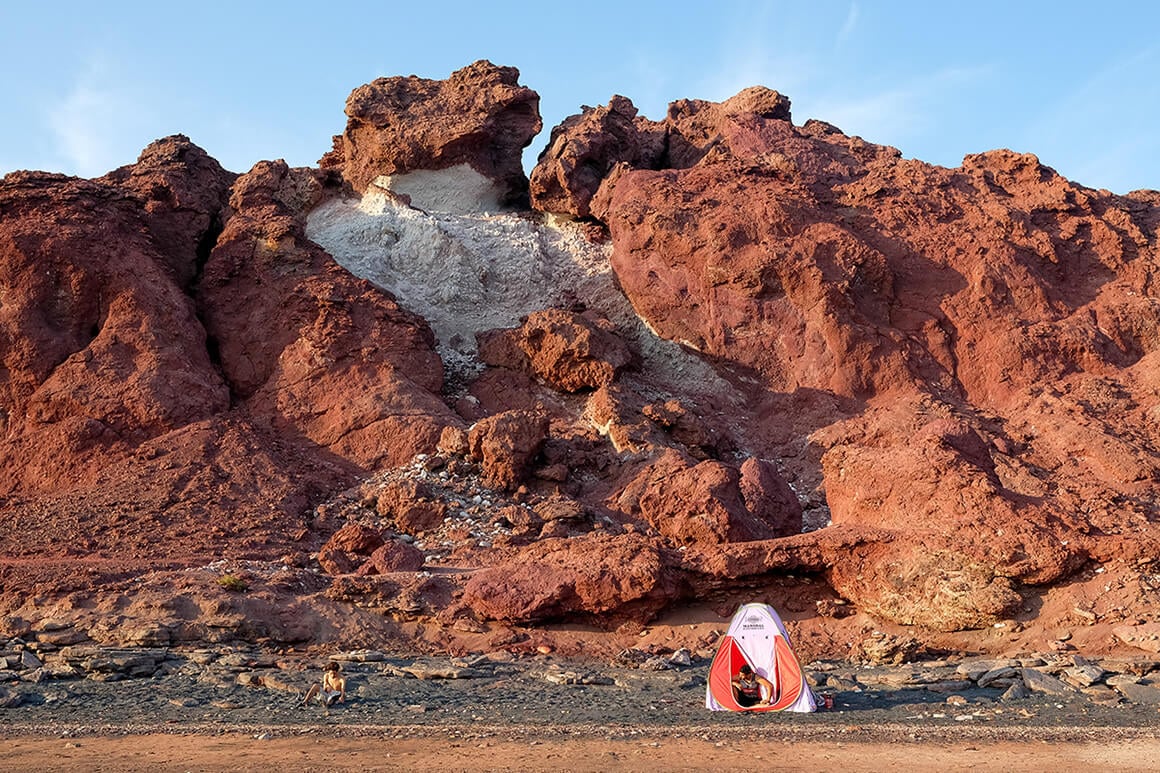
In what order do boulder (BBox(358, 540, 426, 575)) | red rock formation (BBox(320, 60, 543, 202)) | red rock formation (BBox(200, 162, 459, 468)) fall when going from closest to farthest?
boulder (BBox(358, 540, 426, 575)) < red rock formation (BBox(200, 162, 459, 468)) < red rock formation (BBox(320, 60, 543, 202))

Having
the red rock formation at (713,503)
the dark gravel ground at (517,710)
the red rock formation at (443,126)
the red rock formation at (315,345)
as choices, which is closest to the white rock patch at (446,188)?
the red rock formation at (443,126)

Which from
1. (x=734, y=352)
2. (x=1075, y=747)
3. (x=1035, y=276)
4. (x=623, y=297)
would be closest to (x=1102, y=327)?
(x=1035, y=276)

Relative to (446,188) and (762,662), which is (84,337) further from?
(762,662)

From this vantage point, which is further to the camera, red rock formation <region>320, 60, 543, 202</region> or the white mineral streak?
red rock formation <region>320, 60, 543, 202</region>

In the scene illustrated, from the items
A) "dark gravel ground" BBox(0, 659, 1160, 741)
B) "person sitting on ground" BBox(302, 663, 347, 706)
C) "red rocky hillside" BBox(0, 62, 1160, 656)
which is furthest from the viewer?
"red rocky hillside" BBox(0, 62, 1160, 656)

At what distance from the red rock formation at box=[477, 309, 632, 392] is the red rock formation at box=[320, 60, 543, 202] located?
352 inches

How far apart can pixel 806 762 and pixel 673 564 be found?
616cm

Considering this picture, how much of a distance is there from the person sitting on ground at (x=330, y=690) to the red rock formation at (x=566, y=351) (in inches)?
460

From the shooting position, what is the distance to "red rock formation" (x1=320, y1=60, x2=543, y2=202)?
29812 mm

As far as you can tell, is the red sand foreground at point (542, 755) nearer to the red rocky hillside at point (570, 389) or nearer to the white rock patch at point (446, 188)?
the red rocky hillside at point (570, 389)

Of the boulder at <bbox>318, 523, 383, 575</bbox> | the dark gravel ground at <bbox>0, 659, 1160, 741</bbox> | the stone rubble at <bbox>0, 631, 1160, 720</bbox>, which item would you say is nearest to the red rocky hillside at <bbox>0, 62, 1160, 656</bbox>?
the boulder at <bbox>318, 523, 383, 575</bbox>

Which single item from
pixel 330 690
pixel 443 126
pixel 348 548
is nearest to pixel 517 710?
pixel 330 690

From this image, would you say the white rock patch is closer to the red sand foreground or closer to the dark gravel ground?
the dark gravel ground

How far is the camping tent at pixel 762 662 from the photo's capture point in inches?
403
